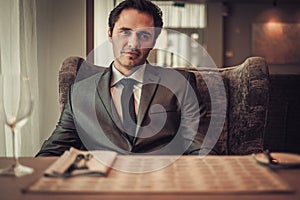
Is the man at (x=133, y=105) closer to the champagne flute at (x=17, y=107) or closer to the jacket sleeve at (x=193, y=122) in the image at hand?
the jacket sleeve at (x=193, y=122)

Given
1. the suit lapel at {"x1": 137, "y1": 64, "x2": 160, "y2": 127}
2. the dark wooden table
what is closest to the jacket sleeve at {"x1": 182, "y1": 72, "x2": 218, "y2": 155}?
the suit lapel at {"x1": 137, "y1": 64, "x2": 160, "y2": 127}

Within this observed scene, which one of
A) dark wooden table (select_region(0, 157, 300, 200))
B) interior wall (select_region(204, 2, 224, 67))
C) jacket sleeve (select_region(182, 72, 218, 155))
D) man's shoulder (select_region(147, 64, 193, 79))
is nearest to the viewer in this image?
dark wooden table (select_region(0, 157, 300, 200))

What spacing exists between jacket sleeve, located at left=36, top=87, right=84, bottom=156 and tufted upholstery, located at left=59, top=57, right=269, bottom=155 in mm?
260

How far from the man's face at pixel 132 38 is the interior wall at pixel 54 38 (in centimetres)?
101

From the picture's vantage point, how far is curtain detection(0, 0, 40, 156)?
2.03 meters

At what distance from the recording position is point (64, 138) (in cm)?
164

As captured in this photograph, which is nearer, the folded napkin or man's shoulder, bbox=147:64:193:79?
the folded napkin

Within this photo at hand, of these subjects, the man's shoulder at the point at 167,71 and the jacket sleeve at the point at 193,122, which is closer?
the jacket sleeve at the point at 193,122

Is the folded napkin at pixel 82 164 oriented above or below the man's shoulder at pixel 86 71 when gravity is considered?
below

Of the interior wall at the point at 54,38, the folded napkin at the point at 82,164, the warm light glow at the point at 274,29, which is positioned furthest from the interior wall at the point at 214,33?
the folded napkin at the point at 82,164

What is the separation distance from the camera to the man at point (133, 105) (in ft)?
5.16

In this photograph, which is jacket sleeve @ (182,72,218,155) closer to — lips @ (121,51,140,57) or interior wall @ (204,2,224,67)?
lips @ (121,51,140,57)

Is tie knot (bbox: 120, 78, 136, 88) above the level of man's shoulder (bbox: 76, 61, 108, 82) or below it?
below

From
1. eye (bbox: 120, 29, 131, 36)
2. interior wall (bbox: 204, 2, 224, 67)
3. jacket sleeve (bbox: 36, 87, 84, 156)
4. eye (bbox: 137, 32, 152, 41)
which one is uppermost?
interior wall (bbox: 204, 2, 224, 67)
